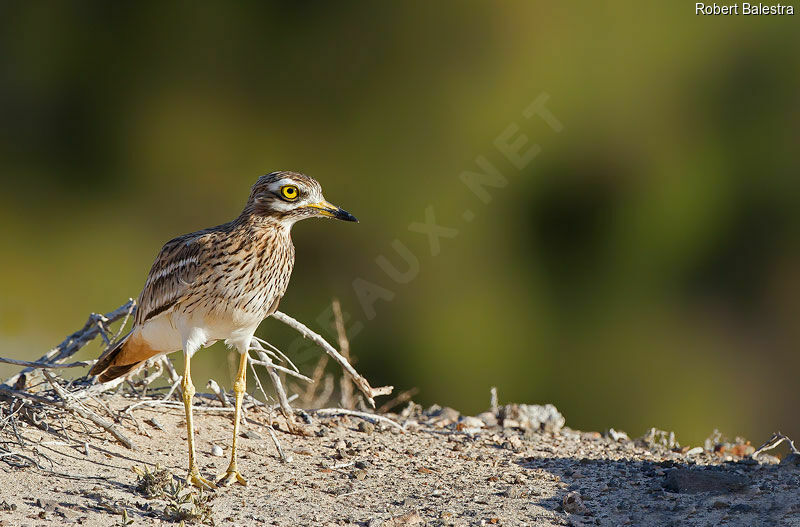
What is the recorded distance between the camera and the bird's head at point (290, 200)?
4.81 m

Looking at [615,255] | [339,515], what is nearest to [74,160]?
[615,255]

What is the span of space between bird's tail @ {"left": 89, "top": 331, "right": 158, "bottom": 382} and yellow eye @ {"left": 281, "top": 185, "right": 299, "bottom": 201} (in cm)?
115

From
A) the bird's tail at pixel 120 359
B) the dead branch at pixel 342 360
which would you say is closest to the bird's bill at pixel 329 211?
the dead branch at pixel 342 360

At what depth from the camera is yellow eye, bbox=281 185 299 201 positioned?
Answer: 15.8 ft

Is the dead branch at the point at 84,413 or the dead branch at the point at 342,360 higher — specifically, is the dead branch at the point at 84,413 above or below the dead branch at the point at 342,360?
below

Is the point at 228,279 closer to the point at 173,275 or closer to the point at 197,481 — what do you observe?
the point at 173,275

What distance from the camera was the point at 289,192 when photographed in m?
4.82

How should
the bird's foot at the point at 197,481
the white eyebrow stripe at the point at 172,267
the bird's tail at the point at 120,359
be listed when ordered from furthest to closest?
the bird's tail at the point at 120,359
the white eyebrow stripe at the point at 172,267
the bird's foot at the point at 197,481

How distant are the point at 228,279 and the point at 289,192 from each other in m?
0.55

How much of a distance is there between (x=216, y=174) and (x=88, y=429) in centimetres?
581

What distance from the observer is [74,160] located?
1079 centimetres

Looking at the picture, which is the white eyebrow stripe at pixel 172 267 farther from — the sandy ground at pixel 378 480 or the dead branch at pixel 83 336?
the sandy ground at pixel 378 480

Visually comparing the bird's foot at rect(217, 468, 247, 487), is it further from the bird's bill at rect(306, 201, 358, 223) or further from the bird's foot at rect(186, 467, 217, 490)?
the bird's bill at rect(306, 201, 358, 223)

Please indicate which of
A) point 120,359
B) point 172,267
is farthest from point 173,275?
point 120,359
